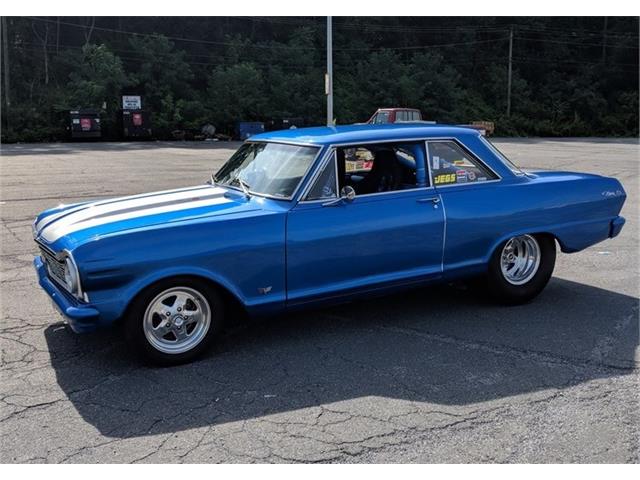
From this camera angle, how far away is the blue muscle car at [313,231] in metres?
4.04

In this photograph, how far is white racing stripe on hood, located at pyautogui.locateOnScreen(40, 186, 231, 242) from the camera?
4.38 m

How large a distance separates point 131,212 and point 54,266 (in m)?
0.65

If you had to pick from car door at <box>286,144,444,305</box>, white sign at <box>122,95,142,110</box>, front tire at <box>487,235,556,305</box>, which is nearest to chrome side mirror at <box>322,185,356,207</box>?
car door at <box>286,144,444,305</box>

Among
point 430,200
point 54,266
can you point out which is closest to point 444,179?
point 430,200

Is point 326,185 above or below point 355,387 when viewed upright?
above

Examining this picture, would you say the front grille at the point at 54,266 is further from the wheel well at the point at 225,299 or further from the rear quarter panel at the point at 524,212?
the rear quarter panel at the point at 524,212

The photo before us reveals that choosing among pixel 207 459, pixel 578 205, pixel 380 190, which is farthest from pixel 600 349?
pixel 207 459

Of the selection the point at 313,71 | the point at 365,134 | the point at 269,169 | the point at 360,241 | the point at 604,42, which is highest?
the point at 604,42

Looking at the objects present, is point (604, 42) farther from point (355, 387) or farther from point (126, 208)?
point (355, 387)

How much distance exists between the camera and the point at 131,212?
451 cm

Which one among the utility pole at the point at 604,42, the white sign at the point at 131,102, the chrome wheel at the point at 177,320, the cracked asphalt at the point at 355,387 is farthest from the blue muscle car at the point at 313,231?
the utility pole at the point at 604,42

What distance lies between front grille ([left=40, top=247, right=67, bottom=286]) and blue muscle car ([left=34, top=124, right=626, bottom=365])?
0.02m

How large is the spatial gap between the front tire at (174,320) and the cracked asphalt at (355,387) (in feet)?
0.43

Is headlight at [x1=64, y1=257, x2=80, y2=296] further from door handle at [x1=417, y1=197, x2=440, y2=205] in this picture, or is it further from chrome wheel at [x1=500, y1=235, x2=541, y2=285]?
chrome wheel at [x1=500, y1=235, x2=541, y2=285]
